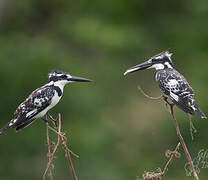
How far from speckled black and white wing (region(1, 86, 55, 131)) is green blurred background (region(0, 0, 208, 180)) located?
6.91m

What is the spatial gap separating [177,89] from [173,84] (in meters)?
0.10

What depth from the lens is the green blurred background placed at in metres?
13.7

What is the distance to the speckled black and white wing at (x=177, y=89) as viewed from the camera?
5078 mm

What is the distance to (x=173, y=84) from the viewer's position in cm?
548

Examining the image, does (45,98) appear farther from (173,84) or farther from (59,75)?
(173,84)

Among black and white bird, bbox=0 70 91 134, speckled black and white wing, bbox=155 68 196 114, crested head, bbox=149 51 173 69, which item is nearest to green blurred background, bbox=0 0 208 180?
crested head, bbox=149 51 173 69

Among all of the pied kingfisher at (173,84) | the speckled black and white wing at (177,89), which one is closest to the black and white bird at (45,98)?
the pied kingfisher at (173,84)

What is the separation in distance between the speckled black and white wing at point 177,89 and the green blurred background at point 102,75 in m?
7.03

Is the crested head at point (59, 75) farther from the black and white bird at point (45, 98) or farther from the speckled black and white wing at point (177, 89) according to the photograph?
the speckled black and white wing at point (177, 89)

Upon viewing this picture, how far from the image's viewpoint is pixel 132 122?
14.9 meters

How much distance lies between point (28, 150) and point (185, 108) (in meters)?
9.13

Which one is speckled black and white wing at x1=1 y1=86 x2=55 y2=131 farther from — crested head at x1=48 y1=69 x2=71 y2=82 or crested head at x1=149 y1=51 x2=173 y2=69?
crested head at x1=149 y1=51 x2=173 y2=69

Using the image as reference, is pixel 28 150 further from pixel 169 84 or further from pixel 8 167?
pixel 169 84

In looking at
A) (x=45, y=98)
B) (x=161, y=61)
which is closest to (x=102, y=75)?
(x=161, y=61)
